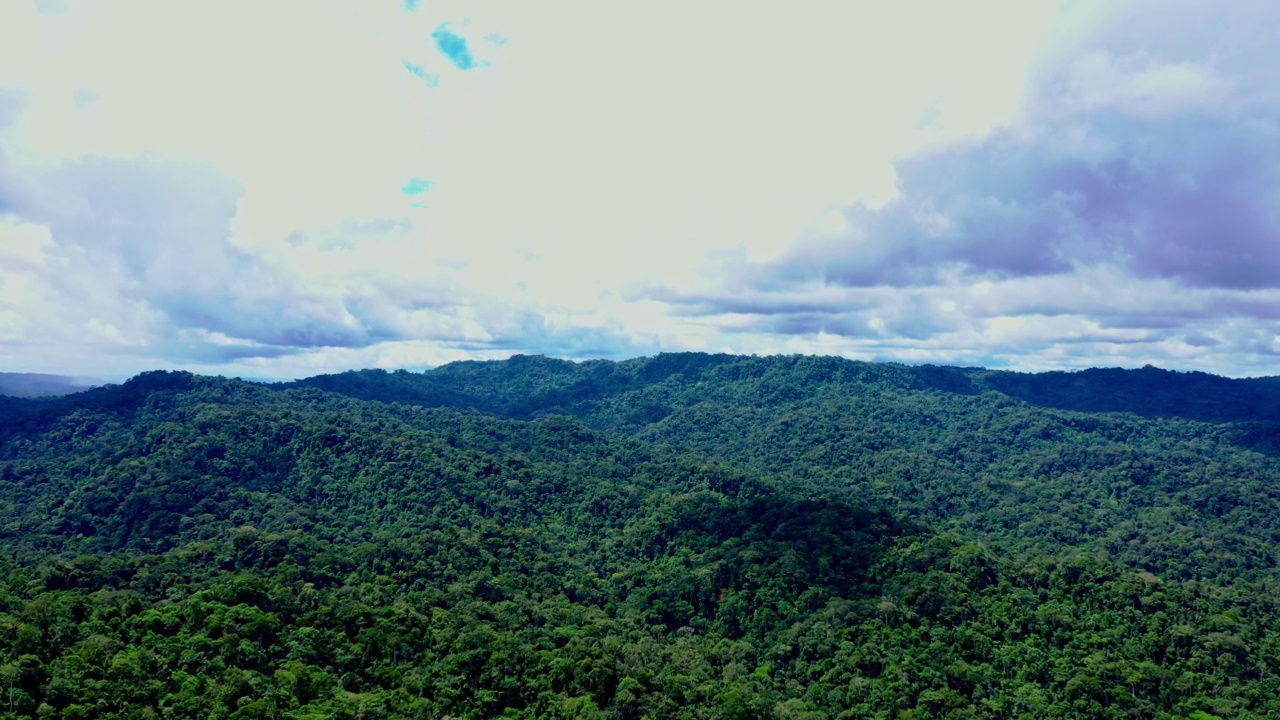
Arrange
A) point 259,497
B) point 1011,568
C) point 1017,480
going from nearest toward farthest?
point 1011,568 < point 259,497 < point 1017,480

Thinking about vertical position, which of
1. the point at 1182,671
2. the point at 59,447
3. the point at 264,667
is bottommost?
the point at 1182,671

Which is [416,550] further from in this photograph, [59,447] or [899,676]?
[59,447]

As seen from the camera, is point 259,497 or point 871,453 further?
point 871,453

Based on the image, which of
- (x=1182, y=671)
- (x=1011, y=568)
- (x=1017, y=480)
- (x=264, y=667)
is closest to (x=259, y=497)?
(x=264, y=667)

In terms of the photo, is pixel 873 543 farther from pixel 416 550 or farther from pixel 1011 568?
pixel 416 550

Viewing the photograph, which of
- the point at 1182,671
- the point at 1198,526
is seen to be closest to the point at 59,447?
the point at 1182,671

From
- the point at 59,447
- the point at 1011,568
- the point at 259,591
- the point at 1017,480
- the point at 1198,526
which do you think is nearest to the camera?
the point at 259,591

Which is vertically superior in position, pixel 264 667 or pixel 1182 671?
pixel 264 667
